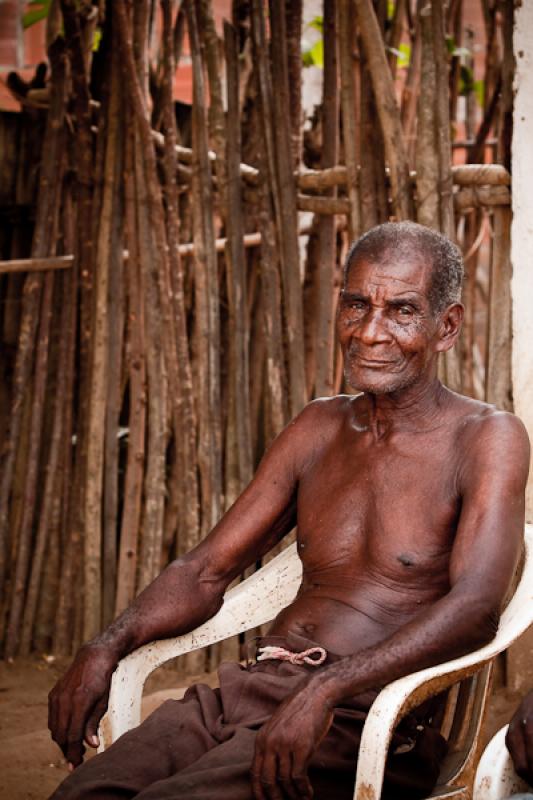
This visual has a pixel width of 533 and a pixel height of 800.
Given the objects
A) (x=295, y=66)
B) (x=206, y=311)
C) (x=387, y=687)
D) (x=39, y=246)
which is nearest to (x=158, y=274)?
(x=206, y=311)

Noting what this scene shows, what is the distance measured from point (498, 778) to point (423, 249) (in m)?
1.18

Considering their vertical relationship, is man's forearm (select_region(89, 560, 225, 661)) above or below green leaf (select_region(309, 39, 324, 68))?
below

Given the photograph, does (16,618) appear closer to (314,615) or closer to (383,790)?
(314,615)

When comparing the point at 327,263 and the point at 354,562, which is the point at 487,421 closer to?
the point at 354,562

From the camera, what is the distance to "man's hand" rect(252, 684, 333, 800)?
7.29 ft

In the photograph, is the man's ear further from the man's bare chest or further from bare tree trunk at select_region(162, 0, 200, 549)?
bare tree trunk at select_region(162, 0, 200, 549)

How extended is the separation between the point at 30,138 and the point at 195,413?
1652mm

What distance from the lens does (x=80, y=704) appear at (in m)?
2.62

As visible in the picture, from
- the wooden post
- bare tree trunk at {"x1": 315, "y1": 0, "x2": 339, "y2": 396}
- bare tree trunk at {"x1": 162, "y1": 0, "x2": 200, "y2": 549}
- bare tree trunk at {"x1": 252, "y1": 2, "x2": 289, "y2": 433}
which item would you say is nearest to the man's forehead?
the wooden post

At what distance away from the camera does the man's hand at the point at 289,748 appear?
2223mm

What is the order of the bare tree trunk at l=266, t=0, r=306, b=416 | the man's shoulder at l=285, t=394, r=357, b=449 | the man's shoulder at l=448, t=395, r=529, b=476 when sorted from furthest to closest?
1. the bare tree trunk at l=266, t=0, r=306, b=416
2. the man's shoulder at l=285, t=394, r=357, b=449
3. the man's shoulder at l=448, t=395, r=529, b=476

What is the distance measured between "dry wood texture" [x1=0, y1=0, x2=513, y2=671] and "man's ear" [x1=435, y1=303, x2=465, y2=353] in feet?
4.48

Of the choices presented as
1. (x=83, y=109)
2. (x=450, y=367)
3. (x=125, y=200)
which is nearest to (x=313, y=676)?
(x=450, y=367)

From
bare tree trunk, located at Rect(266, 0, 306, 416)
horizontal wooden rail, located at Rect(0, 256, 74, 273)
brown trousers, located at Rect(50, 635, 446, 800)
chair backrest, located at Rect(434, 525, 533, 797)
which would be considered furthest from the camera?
horizontal wooden rail, located at Rect(0, 256, 74, 273)
